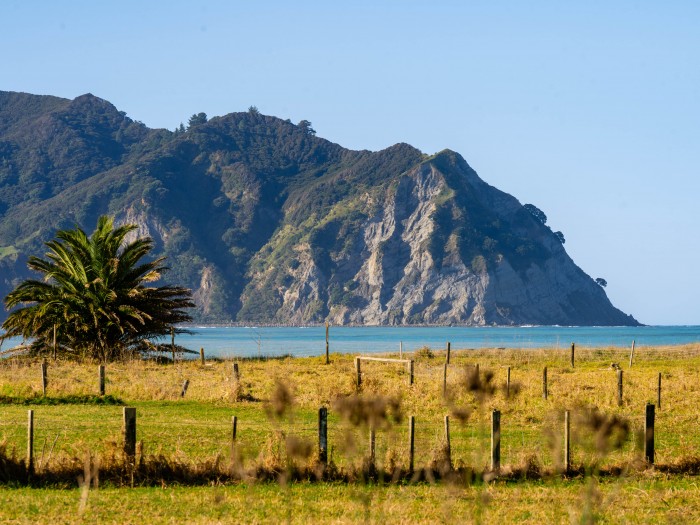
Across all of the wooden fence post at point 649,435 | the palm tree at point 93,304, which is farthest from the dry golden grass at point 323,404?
the palm tree at point 93,304

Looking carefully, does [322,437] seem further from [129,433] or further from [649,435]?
[649,435]

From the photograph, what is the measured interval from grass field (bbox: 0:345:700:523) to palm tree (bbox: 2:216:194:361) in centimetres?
662

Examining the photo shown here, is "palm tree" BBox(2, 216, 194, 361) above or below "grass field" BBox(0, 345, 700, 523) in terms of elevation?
above

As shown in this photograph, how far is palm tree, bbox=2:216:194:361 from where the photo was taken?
147 feet

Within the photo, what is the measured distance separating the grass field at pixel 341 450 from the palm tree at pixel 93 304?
21.7 ft

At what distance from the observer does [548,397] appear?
3139 cm

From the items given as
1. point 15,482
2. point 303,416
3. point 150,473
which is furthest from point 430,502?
point 303,416

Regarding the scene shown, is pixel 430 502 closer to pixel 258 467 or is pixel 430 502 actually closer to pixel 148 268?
pixel 258 467

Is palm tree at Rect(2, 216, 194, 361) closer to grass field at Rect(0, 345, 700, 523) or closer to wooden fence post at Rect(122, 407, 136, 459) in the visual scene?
grass field at Rect(0, 345, 700, 523)

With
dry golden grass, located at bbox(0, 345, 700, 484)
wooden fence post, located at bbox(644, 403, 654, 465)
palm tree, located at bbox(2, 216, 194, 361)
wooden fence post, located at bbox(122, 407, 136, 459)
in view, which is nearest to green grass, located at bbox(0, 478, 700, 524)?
dry golden grass, located at bbox(0, 345, 700, 484)

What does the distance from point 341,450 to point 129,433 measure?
5.83 m

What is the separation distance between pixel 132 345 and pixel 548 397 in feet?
71.8

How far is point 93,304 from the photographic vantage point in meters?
45.1

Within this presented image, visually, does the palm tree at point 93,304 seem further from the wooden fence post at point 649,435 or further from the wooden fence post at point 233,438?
the wooden fence post at point 649,435
